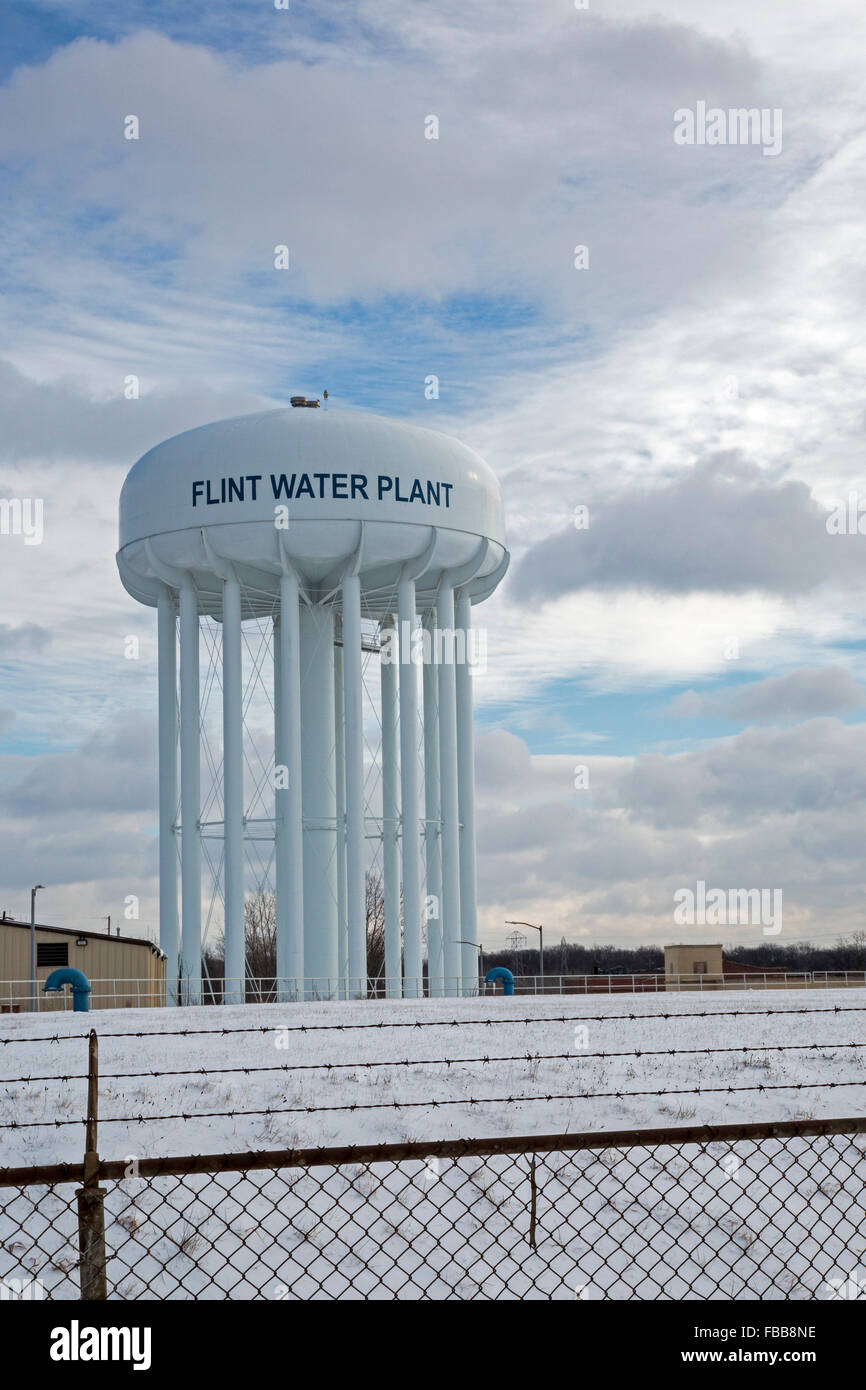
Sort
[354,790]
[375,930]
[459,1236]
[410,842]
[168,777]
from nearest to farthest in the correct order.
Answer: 1. [459,1236]
2. [354,790]
3. [410,842]
4. [168,777]
5. [375,930]

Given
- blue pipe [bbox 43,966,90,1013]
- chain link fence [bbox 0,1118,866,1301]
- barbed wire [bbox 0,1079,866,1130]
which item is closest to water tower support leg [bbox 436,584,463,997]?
blue pipe [bbox 43,966,90,1013]

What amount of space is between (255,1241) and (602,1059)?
325 inches

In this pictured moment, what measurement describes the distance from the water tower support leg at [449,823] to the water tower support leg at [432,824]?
0.82ft

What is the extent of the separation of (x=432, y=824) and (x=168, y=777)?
21.2 ft

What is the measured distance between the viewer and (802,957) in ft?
388

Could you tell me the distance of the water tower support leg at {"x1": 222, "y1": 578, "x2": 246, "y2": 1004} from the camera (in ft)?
108

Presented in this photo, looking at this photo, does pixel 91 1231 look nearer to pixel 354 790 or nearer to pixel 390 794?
pixel 354 790

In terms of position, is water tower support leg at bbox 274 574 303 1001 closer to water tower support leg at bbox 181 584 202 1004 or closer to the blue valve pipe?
water tower support leg at bbox 181 584 202 1004

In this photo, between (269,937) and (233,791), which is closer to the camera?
(233,791)

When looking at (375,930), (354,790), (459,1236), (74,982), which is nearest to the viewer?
(459,1236)

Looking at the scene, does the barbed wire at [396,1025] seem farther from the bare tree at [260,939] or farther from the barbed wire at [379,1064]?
the bare tree at [260,939]

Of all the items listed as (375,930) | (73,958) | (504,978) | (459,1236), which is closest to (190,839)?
(504,978)

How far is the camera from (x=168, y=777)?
116 ft

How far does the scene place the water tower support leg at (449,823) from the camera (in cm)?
3544
